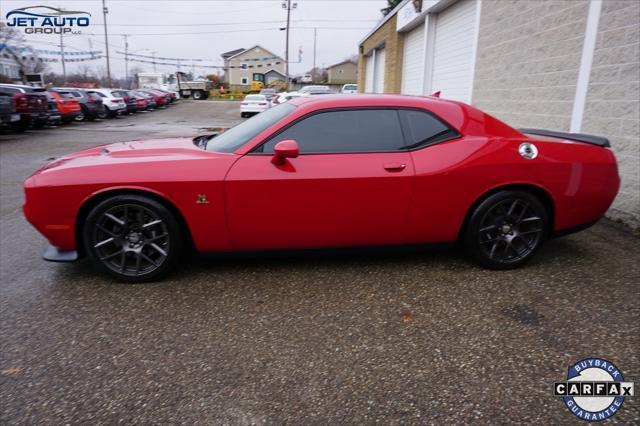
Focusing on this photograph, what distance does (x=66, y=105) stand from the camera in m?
19.0

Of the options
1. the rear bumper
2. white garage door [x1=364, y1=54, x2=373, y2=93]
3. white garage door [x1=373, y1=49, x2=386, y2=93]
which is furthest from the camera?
white garage door [x1=364, y1=54, x2=373, y2=93]

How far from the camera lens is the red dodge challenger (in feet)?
10.4

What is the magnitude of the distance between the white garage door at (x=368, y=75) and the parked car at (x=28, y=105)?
16.0m

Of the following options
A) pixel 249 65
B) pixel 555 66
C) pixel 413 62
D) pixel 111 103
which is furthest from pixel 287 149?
pixel 249 65

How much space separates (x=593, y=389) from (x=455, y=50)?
9.90 metres

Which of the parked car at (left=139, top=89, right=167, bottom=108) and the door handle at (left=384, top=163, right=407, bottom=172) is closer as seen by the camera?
the door handle at (left=384, top=163, right=407, bottom=172)

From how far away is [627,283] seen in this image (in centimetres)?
332

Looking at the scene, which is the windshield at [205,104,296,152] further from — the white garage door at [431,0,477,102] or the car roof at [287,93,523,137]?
the white garage door at [431,0,477,102]

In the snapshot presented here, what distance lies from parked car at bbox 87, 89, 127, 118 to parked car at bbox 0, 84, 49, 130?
8964mm

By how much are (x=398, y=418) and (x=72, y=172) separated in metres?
2.76

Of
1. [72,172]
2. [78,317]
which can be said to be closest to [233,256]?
[78,317]

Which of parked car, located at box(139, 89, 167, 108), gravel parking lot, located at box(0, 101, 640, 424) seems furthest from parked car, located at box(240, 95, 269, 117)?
gravel parking lot, located at box(0, 101, 640, 424)

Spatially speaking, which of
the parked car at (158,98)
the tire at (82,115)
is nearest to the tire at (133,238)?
the tire at (82,115)

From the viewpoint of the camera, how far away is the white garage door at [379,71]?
21234 millimetres
